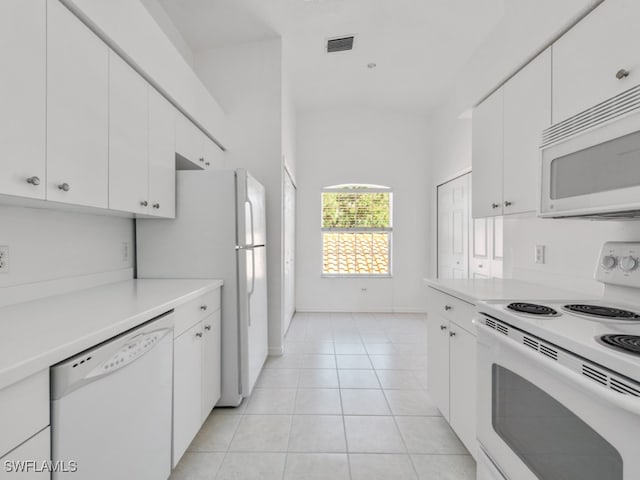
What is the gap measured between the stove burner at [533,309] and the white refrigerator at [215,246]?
160 centimetres

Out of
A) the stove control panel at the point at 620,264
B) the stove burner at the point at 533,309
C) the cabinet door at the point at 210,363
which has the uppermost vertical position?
the stove control panel at the point at 620,264

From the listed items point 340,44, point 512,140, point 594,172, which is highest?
point 340,44

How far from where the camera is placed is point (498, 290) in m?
1.72

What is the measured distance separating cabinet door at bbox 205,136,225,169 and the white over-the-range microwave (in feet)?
7.89

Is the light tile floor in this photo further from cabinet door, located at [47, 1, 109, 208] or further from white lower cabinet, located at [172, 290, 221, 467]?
cabinet door, located at [47, 1, 109, 208]

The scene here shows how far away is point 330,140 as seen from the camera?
16.3 ft

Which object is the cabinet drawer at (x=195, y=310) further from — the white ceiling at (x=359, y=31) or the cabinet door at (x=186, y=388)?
the white ceiling at (x=359, y=31)

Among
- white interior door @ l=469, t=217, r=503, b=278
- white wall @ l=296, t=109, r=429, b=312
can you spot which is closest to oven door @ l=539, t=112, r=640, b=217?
white interior door @ l=469, t=217, r=503, b=278

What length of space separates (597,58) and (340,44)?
8.29 feet

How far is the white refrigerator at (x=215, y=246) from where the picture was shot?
7.06 feet

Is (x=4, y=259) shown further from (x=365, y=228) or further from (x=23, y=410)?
(x=365, y=228)

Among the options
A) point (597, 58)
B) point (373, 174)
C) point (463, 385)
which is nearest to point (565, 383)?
point (463, 385)

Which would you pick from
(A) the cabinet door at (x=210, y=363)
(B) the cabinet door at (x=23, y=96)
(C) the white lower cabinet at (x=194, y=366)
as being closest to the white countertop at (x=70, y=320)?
(C) the white lower cabinet at (x=194, y=366)

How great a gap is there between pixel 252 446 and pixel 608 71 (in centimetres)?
252
